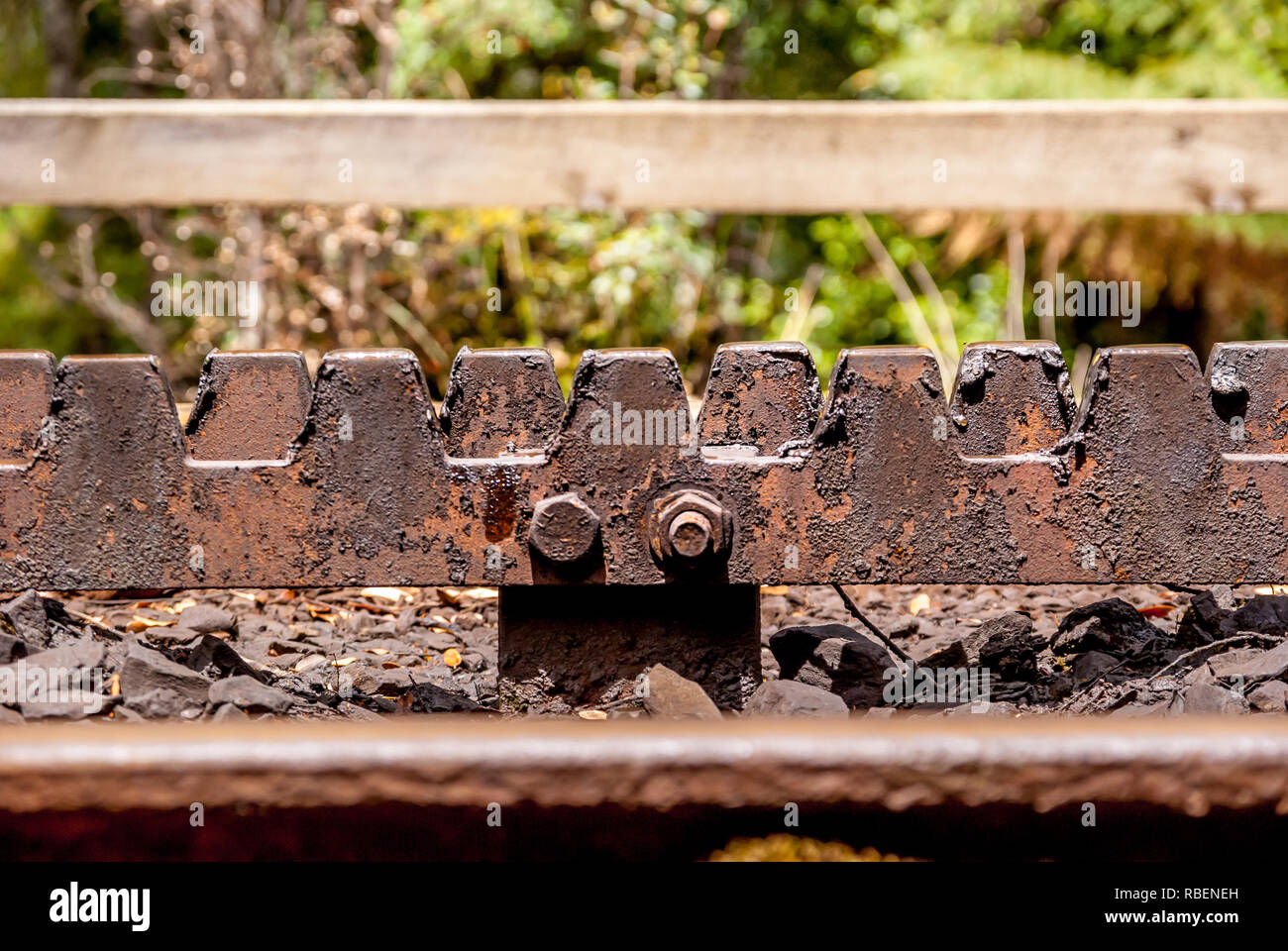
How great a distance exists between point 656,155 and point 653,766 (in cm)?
276

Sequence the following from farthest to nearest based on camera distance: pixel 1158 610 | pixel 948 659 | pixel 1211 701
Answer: pixel 1158 610, pixel 948 659, pixel 1211 701

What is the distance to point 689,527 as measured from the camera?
156cm

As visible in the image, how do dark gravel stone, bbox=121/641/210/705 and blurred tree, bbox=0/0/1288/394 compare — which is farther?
blurred tree, bbox=0/0/1288/394

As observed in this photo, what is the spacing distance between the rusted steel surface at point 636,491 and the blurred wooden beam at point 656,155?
73.4 inches

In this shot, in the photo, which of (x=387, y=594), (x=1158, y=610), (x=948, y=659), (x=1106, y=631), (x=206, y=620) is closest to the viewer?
(x=948, y=659)

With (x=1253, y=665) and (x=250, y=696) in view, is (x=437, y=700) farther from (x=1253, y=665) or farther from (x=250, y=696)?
(x=1253, y=665)

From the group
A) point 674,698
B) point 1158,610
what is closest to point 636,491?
point 674,698

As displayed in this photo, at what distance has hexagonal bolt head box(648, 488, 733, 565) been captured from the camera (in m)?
Answer: 1.56

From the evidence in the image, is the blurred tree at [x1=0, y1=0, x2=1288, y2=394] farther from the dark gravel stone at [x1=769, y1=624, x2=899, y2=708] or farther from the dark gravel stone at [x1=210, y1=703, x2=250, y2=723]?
the dark gravel stone at [x1=210, y1=703, x2=250, y2=723]

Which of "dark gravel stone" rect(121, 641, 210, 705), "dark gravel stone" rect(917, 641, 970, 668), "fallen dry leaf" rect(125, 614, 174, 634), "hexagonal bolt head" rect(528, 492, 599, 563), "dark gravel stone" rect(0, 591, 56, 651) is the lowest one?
"dark gravel stone" rect(917, 641, 970, 668)

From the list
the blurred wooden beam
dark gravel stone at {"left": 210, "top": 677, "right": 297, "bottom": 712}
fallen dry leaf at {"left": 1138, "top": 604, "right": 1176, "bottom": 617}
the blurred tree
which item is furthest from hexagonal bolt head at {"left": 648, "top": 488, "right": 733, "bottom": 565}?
the blurred tree

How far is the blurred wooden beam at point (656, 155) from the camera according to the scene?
11.0 ft

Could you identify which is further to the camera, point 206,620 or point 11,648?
point 206,620
